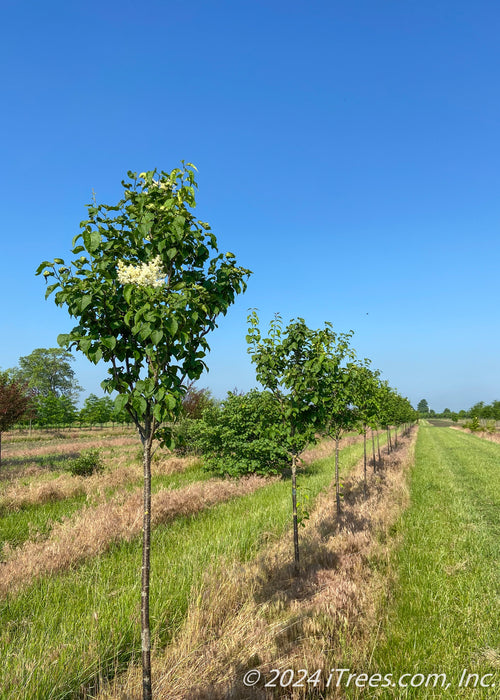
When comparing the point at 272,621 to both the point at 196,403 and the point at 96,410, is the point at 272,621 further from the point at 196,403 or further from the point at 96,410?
the point at 96,410

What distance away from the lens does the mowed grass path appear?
12.7 feet

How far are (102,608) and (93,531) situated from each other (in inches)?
131

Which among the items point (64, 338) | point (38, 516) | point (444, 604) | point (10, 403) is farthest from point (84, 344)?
point (10, 403)

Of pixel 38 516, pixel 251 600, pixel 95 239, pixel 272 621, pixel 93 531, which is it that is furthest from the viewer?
pixel 38 516

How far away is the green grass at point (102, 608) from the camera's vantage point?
3.51m

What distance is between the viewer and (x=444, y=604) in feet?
16.9

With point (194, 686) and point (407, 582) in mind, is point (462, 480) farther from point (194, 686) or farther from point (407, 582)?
point (194, 686)

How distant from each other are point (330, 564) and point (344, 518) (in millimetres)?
2688

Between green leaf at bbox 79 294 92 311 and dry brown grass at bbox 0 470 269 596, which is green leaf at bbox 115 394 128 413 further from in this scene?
dry brown grass at bbox 0 470 269 596

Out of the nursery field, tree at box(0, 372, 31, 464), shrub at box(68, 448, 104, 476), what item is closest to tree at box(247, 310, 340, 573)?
the nursery field

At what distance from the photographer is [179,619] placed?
15.5 feet

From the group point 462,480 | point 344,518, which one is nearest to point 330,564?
point 344,518

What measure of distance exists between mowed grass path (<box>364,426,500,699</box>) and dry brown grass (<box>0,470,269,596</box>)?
5473mm

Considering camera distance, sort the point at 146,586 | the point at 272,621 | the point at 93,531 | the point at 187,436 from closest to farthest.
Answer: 1. the point at 146,586
2. the point at 272,621
3. the point at 93,531
4. the point at 187,436
